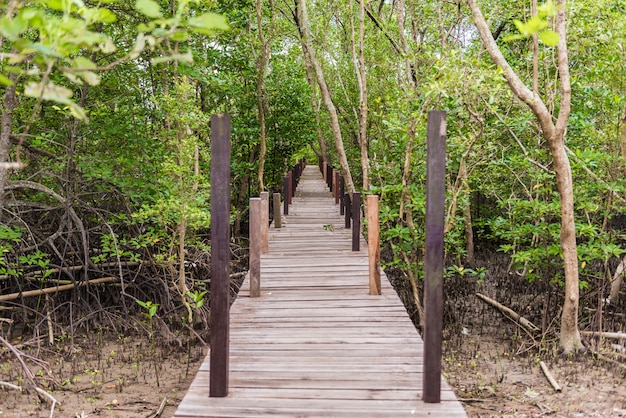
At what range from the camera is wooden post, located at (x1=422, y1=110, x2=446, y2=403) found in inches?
→ 122

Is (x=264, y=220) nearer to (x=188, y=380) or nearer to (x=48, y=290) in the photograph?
(x=188, y=380)

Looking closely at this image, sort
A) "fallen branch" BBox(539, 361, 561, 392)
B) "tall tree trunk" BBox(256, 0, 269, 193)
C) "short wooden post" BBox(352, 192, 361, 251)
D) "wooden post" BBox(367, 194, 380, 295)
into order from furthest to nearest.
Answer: "tall tree trunk" BBox(256, 0, 269, 193)
"short wooden post" BBox(352, 192, 361, 251)
"fallen branch" BBox(539, 361, 561, 392)
"wooden post" BBox(367, 194, 380, 295)

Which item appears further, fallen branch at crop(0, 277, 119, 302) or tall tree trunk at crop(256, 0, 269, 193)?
tall tree trunk at crop(256, 0, 269, 193)

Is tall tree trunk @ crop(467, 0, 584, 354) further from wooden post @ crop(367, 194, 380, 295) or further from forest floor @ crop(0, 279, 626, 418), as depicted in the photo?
wooden post @ crop(367, 194, 380, 295)

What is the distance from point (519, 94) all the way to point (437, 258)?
3.36 metres

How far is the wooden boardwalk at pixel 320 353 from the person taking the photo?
3229 mm

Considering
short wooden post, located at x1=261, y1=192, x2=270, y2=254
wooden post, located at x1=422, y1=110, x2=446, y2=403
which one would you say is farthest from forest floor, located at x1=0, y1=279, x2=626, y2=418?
wooden post, located at x1=422, y1=110, x2=446, y2=403

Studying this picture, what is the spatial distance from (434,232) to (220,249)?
114 centimetres

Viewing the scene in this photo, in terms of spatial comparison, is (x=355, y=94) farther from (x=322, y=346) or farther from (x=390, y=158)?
(x=322, y=346)

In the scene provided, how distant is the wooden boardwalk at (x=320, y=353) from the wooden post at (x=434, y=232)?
37cm

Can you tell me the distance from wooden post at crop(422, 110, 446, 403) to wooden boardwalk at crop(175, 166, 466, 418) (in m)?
0.37

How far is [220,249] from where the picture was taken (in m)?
3.23

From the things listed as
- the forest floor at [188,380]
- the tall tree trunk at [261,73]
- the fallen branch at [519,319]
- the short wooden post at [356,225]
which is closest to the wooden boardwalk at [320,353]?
the short wooden post at [356,225]

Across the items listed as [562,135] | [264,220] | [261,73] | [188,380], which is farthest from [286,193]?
[562,135]
